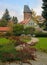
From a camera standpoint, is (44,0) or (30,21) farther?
(30,21)

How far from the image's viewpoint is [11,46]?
1300cm

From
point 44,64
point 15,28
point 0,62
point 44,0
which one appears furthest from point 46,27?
point 0,62

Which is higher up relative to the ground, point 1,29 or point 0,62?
point 0,62

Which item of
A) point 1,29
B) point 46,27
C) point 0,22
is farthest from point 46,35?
point 0,22

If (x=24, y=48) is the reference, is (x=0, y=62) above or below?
below

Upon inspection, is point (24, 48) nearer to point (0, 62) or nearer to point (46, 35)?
point (0, 62)

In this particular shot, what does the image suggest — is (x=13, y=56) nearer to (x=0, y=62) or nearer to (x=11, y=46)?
(x=11, y=46)

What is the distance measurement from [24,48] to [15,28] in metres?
60.8

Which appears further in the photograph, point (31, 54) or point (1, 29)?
point (1, 29)

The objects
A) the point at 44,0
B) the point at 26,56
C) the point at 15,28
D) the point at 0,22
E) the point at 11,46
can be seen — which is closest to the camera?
the point at 26,56

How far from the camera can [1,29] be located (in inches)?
3450

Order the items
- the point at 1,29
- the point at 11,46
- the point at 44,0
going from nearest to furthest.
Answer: the point at 11,46 → the point at 44,0 → the point at 1,29

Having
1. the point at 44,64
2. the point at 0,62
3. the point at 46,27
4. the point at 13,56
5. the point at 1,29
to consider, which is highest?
the point at 13,56

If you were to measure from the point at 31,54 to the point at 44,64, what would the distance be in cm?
702
